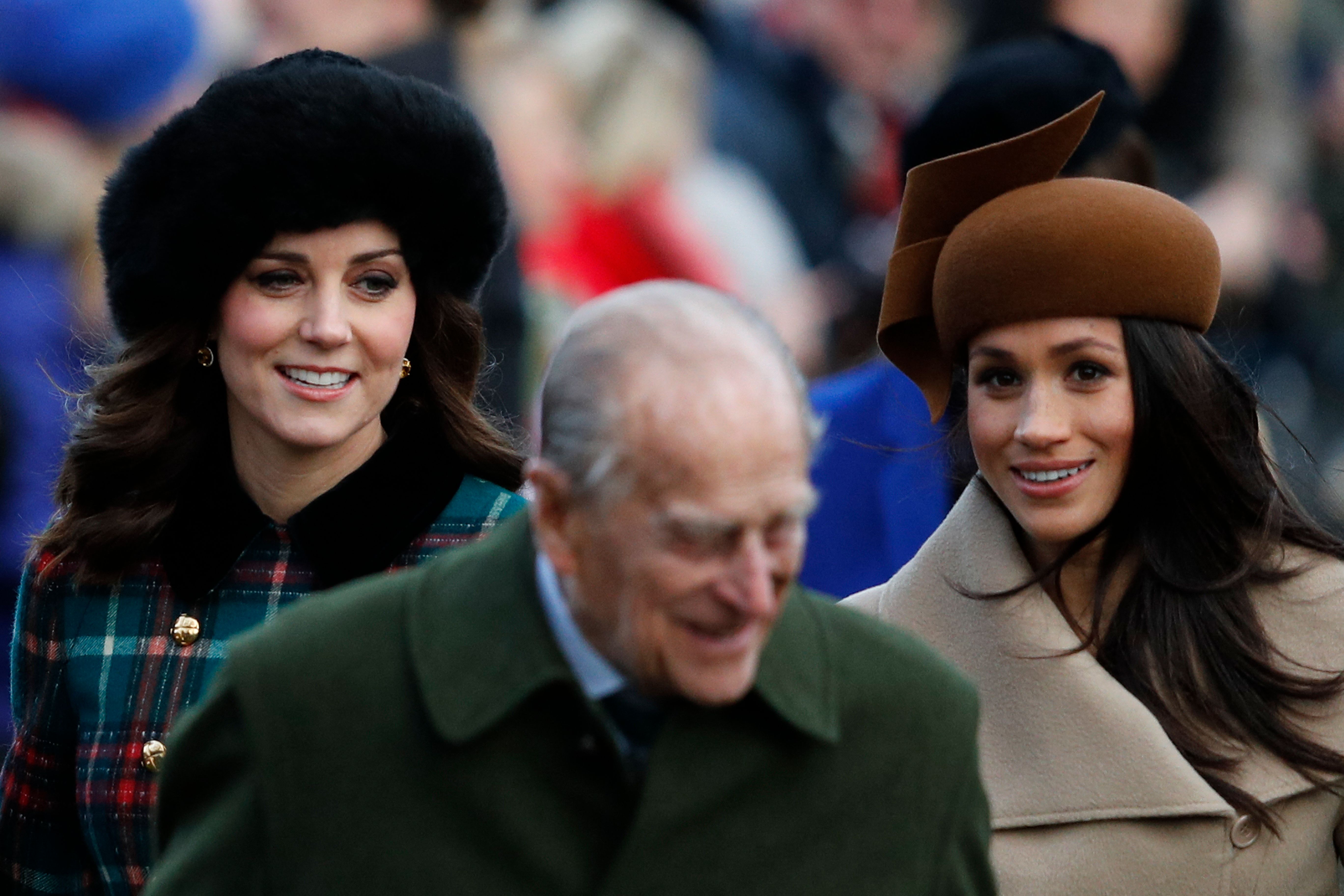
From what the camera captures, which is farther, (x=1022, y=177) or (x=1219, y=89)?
(x=1219, y=89)

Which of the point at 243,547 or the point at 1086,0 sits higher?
the point at 1086,0

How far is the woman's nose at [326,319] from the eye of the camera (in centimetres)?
351

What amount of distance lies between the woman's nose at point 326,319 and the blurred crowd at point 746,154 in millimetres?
1138

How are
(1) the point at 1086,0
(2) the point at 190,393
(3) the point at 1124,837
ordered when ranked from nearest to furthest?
(3) the point at 1124,837
(2) the point at 190,393
(1) the point at 1086,0

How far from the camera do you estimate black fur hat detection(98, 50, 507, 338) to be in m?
3.46

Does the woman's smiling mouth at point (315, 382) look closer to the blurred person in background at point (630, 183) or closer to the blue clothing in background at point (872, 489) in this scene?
the blue clothing in background at point (872, 489)

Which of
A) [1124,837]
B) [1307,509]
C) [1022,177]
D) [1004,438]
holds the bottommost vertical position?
[1124,837]

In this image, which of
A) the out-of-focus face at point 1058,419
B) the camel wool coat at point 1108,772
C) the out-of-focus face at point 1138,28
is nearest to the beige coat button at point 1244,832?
the camel wool coat at point 1108,772

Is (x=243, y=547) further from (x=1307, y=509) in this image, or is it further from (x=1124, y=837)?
(x=1307, y=509)

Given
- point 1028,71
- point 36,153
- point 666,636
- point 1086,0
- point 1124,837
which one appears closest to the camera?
point 666,636

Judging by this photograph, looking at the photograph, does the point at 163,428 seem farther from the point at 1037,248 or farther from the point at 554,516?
the point at 1037,248

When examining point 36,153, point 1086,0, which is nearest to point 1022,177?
point 36,153

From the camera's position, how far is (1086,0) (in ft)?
24.1

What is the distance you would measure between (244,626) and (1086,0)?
478 cm
